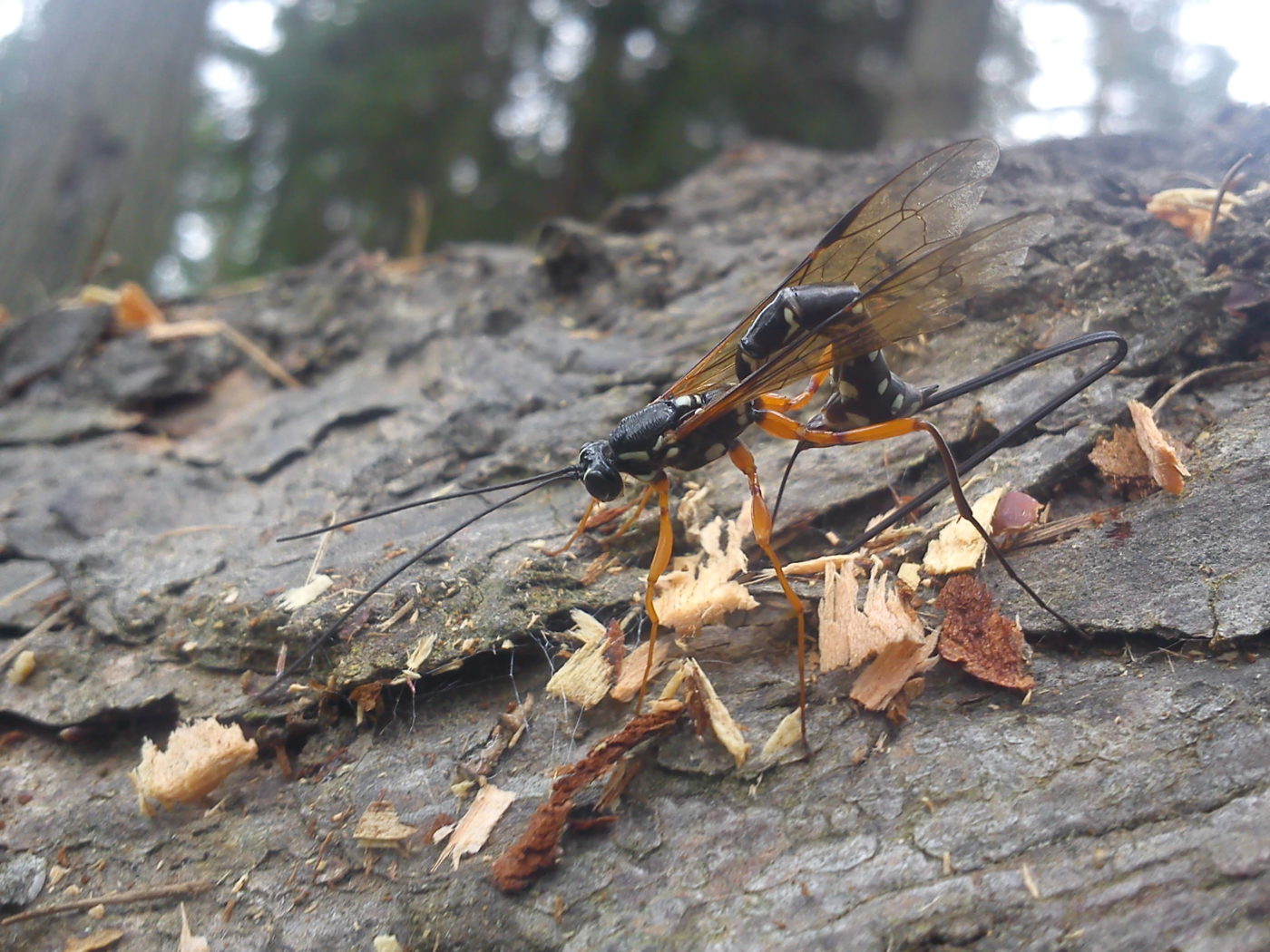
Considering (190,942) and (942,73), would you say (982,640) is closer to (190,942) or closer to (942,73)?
(190,942)

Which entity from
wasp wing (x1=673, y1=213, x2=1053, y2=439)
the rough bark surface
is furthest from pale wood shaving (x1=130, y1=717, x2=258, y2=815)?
wasp wing (x1=673, y1=213, x2=1053, y2=439)

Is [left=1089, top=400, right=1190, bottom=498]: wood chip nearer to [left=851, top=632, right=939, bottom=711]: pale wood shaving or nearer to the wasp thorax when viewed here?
[left=851, top=632, right=939, bottom=711]: pale wood shaving

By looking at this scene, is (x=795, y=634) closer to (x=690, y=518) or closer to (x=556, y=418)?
(x=690, y=518)

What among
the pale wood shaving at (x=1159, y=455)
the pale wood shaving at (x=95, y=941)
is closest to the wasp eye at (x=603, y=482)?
the pale wood shaving at (x=1159, y=455)

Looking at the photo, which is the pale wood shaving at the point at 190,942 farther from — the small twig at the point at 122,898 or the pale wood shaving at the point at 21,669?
the pale wood shaving at the point at 21,669

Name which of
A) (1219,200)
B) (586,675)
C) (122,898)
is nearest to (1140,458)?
(1219,200)

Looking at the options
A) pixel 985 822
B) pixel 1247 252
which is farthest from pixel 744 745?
pixel 1247 252

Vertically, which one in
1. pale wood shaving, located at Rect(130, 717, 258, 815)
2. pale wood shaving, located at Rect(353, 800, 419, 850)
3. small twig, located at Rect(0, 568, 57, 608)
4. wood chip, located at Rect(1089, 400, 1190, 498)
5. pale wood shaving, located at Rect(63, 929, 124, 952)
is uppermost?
wood chip, located at Rect(1089, 400, 1190, 498)
